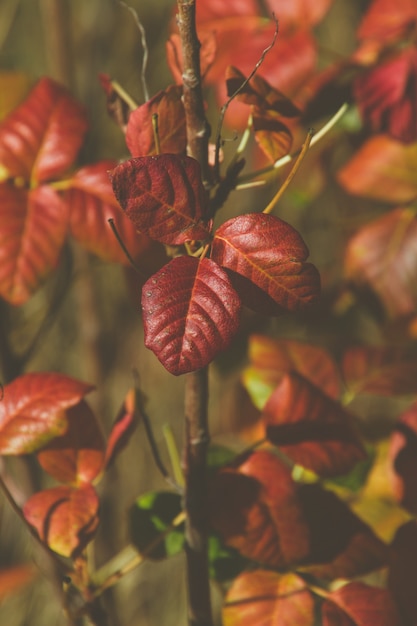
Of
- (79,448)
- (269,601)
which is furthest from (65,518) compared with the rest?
(269,601)

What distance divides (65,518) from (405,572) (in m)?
0.27

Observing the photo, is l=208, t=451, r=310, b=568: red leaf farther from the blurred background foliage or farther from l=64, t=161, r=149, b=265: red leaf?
the blurred background foliage

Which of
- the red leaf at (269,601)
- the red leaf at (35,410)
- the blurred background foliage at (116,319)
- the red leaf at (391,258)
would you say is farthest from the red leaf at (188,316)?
the blurred background foliage at (116,319)

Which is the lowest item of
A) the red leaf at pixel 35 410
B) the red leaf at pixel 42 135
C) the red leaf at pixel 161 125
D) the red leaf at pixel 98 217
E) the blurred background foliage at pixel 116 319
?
the blurred background foliage at pixel 116 319

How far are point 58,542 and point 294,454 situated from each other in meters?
0.18

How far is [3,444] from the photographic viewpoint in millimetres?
452

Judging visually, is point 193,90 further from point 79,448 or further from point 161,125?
point 79,448

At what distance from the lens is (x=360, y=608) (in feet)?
1.58

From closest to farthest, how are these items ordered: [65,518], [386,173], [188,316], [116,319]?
[188,316] → [65,518] → [386,173] → [116,319]

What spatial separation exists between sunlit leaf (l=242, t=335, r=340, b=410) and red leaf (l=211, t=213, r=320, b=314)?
10.6 inches

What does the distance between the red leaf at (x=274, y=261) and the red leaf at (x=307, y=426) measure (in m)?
0.17

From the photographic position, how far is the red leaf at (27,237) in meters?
0.52

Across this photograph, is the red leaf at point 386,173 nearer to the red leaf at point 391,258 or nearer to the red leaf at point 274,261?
the red leaf at point 391,258

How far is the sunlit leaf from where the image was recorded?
0.62m
